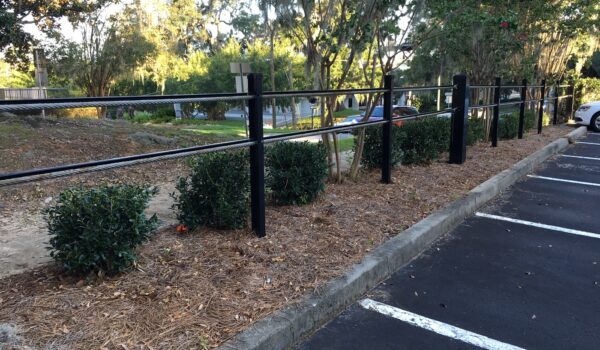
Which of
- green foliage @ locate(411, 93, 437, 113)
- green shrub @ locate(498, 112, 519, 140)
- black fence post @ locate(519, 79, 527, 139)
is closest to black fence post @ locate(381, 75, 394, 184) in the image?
black fence post @ locate(519, 79, 527, 139)

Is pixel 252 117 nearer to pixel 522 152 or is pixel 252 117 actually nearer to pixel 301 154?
pixel 301 154

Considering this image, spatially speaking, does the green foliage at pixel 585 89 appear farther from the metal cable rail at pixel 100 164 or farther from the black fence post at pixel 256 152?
the metal cable rail at pixel 100 164

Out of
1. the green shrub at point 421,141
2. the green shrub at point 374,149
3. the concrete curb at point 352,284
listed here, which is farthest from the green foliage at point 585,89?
the concrete curb at point 352,284

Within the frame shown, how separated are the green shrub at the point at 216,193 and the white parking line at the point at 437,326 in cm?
136

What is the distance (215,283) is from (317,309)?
714mm

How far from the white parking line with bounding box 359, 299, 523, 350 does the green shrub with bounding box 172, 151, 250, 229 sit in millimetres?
1356

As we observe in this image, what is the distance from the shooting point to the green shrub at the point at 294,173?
499 centimetres

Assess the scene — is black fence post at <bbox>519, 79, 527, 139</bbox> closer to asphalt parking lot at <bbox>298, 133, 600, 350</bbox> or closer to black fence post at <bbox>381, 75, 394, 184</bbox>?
asphalt parking lot at <bbox>298, 133, 600, 350</bbox>

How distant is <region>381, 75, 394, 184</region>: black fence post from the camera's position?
5.91 m

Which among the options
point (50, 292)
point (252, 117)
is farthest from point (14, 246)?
point (252, 117)

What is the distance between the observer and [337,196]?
5.55m

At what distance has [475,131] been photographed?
10.3 m

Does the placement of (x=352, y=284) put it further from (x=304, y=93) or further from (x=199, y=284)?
(x=304, y=93)

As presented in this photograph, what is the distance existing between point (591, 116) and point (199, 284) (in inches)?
657
